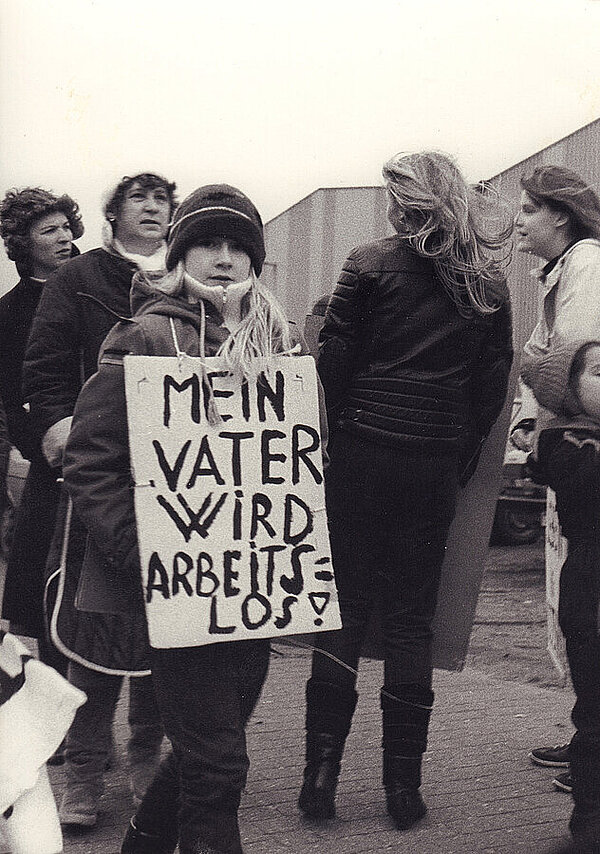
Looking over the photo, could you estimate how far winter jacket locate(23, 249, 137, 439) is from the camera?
11.2ft

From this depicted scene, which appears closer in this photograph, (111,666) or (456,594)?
(111,666)

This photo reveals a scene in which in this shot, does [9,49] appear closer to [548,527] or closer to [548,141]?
[548,141]

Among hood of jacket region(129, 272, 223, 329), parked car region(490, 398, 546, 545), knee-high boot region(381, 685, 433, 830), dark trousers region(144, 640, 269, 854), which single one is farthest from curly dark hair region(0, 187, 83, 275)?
parked car region(490, 398, 546, 545)

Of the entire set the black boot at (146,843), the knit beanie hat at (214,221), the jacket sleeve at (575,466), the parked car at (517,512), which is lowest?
the parked car at (517,512)

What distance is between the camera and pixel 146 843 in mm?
2783

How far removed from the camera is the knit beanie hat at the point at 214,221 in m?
2.83

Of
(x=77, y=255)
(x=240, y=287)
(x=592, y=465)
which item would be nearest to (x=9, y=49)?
(x=77, y=255)

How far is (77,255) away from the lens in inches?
147

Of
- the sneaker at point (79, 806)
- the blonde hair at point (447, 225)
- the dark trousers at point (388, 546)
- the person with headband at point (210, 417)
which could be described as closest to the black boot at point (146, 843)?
the person with headband at point (210, 417)

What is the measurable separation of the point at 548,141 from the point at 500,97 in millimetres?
230

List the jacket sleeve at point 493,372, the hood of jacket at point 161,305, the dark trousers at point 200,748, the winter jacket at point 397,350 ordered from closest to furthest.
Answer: the dark trousers at point 200,748 < the hood of jacket at point 161,305 < the winter jacket at point 397,350 < the jacket sleeve at point 493,372

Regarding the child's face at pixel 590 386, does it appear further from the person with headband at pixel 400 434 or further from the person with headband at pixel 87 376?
the person with headband at pixel 87 376

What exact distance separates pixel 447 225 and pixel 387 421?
1.79 feet

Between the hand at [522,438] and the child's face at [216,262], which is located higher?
the child's face at [216,262]
